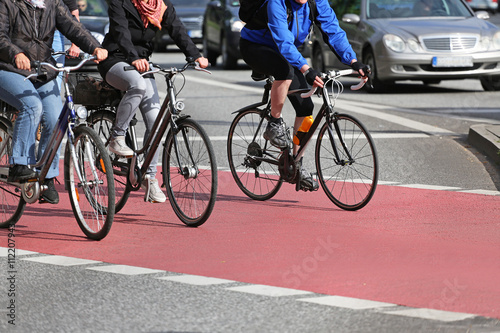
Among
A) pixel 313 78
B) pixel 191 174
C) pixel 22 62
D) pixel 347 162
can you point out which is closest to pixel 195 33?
pixel 347 162

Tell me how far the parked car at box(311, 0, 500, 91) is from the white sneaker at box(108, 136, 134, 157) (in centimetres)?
931

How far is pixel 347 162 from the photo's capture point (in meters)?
7.25

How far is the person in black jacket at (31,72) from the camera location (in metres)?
6.50

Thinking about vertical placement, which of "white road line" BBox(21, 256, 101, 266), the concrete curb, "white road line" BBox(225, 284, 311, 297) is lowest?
the concrete curb

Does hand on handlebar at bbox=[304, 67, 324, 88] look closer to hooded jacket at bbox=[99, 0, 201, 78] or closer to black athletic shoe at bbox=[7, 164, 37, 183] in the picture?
hooded jacket at bbox=[99, 0, 201, 78]

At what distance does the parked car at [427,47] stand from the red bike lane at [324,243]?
7.77m

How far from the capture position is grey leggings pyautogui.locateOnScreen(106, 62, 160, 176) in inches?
272

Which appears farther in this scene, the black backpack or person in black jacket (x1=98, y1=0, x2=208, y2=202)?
the black backpack

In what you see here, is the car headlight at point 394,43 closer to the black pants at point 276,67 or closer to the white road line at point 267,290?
the black pants at point 276,67

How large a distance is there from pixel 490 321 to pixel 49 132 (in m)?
3.42

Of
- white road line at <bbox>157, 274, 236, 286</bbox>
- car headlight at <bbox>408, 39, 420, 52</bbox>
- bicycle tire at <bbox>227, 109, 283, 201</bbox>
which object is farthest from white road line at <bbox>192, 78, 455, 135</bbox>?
white road line at <bbox>157, 274, 236, 286</bbox>

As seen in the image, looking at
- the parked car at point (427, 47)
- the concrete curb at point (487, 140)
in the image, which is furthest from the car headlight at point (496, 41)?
the concrete curb at point (487, 140)

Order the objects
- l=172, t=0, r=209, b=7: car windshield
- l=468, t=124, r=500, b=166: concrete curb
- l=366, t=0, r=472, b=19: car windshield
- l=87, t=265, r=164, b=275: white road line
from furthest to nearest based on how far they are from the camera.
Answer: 1. l=172, t=0, r=209, b=7: car windshield
2. l=366, t=0, r=472, b=19: car windshield
3. l=468, t=124, r=500, b=166: concrete curb
4. l=87, t=265, r=164, b=275: white road line

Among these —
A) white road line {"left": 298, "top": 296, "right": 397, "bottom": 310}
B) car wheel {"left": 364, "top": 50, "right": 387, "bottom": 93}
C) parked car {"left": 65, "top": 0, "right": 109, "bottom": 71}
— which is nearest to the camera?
white road line {"left": 298, "top": 296, "right": 397, "bottom": 310}
